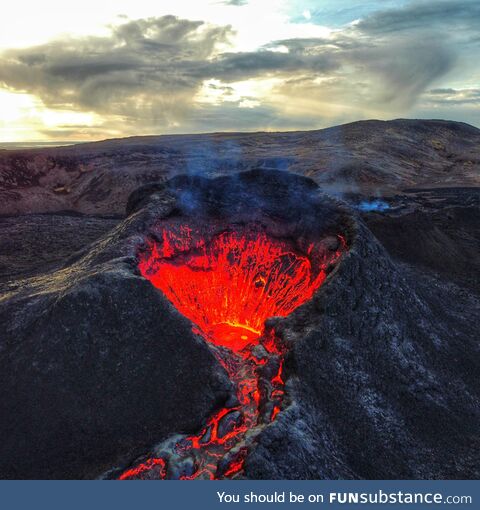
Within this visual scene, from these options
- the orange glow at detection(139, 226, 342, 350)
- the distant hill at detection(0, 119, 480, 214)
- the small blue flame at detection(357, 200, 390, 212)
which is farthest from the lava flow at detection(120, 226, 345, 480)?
the distant hill at detection(0, 119, 480, 214)

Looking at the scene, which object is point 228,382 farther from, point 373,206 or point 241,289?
point 373,206

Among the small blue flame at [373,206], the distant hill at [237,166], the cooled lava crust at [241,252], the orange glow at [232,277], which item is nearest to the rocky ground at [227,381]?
the cooled lava crust at [241,252]

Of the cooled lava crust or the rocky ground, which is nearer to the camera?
the rocky ground

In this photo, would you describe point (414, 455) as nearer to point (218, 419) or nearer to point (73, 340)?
point (218, 419)

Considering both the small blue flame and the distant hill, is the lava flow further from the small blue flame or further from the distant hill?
the distant hill

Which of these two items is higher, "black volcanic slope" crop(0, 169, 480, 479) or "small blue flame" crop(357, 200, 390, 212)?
"black volcanic slope" crop(0, 169, 480, 479)

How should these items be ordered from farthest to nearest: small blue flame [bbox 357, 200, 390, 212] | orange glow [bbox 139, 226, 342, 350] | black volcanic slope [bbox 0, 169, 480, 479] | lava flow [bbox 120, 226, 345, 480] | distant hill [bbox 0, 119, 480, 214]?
distant hill [bbox 0, 119, 480, 214] → small blue flame [bbox 357, 200, 390, 212] → orange glow [bbox 139, 226, 342, 350] → lava flow [bbox 120, 226, 345, 480] → black volcanic slope [bbox 0, 169, 480, 479]

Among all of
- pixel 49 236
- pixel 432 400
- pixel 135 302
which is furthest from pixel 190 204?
pixel 49 236

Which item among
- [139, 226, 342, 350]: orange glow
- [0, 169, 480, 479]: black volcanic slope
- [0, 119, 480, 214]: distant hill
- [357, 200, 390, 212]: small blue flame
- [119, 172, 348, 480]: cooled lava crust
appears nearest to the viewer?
[0, 169, 480, 479]: black volcanic slope
